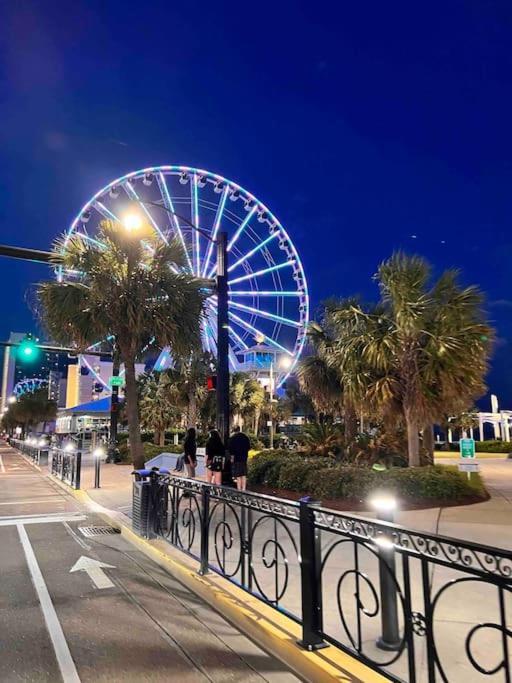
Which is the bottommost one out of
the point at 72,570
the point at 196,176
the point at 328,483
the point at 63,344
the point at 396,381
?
the point at 72,570

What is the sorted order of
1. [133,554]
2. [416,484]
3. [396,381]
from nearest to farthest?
[133,554] → [416,484] → [396,381]

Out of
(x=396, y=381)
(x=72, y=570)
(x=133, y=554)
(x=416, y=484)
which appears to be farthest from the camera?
(x=396, y=381)

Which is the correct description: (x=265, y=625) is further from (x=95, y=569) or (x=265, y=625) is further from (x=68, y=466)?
(x=68, y=466)

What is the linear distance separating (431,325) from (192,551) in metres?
8.21

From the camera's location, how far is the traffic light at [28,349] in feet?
67.8

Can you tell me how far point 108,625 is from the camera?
4.71m

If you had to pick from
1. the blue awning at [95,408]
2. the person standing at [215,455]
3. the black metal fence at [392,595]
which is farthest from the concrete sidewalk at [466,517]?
the blue awning at [95,408]

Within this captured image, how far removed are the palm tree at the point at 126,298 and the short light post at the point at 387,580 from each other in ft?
27.0

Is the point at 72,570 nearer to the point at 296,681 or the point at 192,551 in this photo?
the point at 192,551

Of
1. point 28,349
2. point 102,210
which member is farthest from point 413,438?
point 102,210

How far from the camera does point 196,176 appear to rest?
2923 centimetres

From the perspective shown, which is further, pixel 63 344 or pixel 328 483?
pixel 63 344

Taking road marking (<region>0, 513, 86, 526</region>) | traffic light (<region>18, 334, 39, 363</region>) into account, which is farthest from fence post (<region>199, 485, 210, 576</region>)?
traffic light (<region>18, 334, 39, 363</region>)

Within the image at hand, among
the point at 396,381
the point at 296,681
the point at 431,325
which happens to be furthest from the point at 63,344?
the point at 296,681
